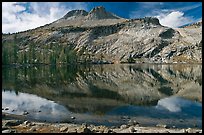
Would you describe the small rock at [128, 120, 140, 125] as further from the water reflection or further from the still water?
the water reflection

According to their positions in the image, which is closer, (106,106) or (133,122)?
(133,122)

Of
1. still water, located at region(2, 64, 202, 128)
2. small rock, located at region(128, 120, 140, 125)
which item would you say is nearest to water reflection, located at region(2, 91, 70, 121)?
still water, located at region(2, 64, 202, 128)

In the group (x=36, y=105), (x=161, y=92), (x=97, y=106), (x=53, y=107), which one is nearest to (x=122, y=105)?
(x=97, y=106)

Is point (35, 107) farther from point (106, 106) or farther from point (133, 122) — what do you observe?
point (133, 122)

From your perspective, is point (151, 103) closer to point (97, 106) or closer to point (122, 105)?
point (122, 105)

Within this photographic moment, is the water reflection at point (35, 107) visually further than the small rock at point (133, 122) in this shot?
Yes

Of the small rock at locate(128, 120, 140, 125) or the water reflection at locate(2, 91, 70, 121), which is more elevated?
the water reflection at locate(2, 91, 70, 121)

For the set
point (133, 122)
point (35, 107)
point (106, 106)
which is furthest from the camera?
point (106, 106)

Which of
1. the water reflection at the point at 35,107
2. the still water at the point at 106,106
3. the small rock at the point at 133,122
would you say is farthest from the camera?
the water reflection at the point at 35,107

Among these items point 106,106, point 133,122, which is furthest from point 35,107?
point 133,122

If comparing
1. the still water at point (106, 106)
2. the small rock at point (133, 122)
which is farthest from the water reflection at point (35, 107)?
the small rock at point (133, 122)

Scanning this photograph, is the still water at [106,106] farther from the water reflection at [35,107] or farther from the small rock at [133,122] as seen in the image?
the small rock at [133,122]

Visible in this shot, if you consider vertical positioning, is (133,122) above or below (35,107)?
below

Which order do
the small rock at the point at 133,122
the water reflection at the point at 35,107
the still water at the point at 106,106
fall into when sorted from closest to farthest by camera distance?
the small rock at the point at 133,122
the still water at the point at 106,106
the water reflection at the point at 35,107
